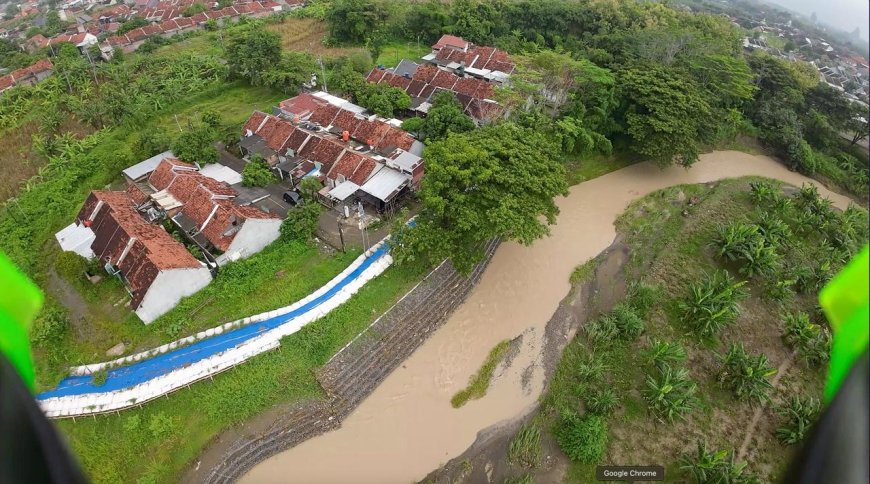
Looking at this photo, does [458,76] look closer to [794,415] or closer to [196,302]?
[196,302]

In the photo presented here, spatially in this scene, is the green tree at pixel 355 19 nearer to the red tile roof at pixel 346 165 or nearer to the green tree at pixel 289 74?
the green tree at pixel 289 74

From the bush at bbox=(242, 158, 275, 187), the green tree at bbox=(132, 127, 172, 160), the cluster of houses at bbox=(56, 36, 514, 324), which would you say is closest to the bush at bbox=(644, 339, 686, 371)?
the cluster of houses at bbox=(56, 36, 514, 324)

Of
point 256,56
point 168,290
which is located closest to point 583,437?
point 168,290

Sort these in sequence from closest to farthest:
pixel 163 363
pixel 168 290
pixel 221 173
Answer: pixel 163 363 < pixel 168 290 < pixel 221 173

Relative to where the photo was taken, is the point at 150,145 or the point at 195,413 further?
the point at 150,145

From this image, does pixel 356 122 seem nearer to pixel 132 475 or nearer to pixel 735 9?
pixel 132 475

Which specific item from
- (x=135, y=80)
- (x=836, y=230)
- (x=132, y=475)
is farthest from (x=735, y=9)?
(x=132, y=475)
